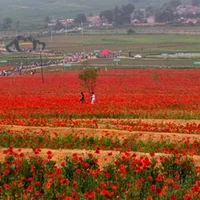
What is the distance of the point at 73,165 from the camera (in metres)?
13.9

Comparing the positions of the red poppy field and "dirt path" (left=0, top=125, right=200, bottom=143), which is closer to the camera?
the red poppy field

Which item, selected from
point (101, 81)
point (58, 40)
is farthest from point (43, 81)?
point (58, 40)

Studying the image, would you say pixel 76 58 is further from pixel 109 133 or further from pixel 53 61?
pixel 109 133

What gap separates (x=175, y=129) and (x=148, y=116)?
21.4 ft

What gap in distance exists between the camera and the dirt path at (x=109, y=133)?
67.2ft

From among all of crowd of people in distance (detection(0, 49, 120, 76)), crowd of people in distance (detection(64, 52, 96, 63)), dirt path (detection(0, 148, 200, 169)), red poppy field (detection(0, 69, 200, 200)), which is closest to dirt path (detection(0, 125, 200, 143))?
red poppy field (detection(0, 69, 200, 200))

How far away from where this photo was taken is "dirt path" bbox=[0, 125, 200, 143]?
20484 millimetres

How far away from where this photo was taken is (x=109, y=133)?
21172 millimetres

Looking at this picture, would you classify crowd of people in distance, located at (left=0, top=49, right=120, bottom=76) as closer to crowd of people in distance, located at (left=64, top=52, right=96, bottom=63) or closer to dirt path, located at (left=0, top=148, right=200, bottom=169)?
crowd of people in distance, located at (left=64, top=52, right=96, bottom=63)

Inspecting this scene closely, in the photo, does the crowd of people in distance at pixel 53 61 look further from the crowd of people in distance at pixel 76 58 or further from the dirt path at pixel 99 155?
the dirt path at pixel 99 155

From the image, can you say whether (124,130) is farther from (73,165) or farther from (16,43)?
(16,43)

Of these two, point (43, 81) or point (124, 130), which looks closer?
point (124, 130)

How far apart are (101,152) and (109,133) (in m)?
4.66

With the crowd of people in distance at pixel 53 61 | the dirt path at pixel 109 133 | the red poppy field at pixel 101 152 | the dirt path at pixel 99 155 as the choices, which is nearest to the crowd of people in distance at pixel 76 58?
the crowd of people in distance at pixel 53 61
